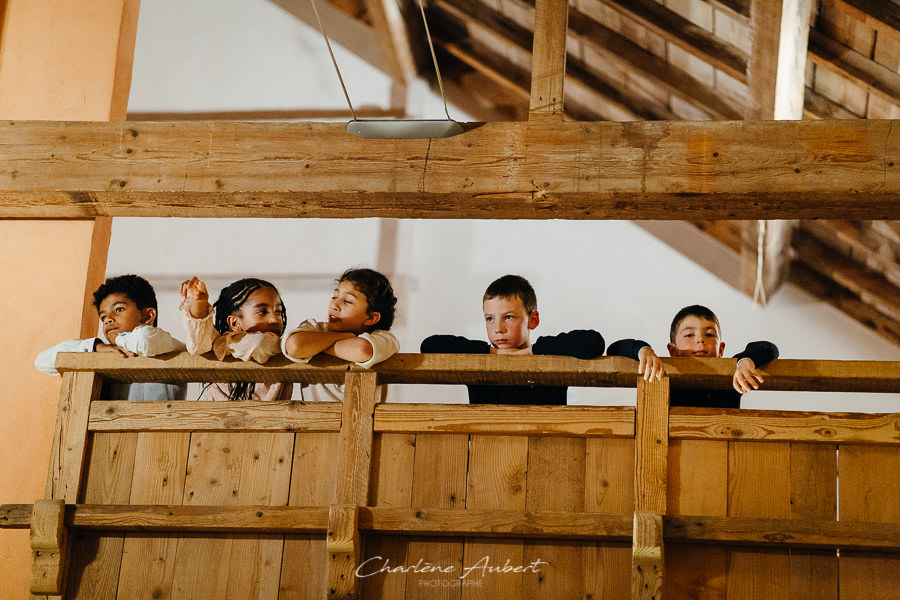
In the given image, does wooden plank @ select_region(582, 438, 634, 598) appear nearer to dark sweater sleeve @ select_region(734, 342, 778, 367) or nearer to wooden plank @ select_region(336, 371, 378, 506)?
dark sweater sleeve @ select_region(734, 342, 778, 367)

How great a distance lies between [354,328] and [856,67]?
8.35ft

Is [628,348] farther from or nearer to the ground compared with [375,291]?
nearer to the ground

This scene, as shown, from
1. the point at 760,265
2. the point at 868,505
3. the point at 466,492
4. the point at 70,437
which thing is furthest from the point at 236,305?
the point at 760,265

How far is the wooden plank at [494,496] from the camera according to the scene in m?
3.37

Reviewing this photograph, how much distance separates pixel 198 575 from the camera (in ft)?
11.5

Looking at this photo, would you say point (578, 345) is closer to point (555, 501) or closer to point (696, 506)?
point (555, 501)

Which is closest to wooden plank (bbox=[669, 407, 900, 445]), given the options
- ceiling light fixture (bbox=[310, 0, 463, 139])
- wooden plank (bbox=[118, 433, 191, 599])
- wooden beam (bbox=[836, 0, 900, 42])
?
ceiling light fixture (bbox=[310, 0, 463, 139])

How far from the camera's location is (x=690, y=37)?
530 cm

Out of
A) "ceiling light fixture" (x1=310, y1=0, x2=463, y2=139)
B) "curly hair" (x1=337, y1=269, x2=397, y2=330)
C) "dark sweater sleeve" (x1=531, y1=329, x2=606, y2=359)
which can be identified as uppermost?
"ceiling light fixture" (x1=310, y1=0, x2=463, y2=139)

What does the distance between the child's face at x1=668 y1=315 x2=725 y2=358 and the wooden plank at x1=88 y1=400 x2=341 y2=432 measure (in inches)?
47.0

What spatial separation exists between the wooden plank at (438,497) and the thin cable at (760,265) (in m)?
3.37

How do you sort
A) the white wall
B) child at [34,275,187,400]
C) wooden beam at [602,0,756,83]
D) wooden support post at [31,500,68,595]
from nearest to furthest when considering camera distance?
wooden support post at [31,500,68,595]
child at [34,275,187,400]
wooden beam at [602,0,756,83]
the white wall

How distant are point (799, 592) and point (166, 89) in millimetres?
4912

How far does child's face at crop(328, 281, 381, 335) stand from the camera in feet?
12.2
